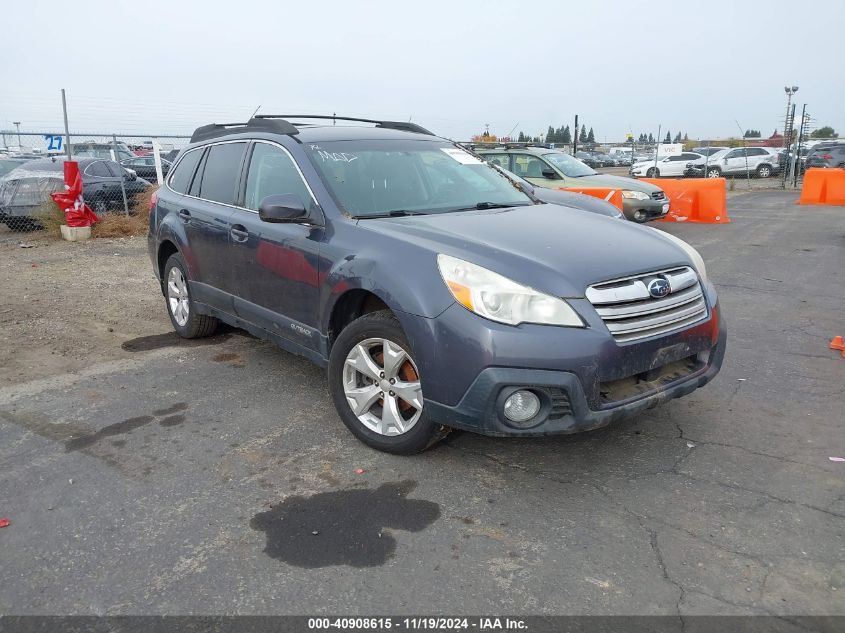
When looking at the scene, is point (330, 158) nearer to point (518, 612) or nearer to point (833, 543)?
point (518, 612)

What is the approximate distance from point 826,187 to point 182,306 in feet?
61.1

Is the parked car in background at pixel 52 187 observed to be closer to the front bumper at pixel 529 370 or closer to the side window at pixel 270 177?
the side window at pixel 270 177

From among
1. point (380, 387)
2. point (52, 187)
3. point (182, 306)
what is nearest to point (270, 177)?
point (380, 387)

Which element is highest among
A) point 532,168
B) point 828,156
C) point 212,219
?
point 828,156

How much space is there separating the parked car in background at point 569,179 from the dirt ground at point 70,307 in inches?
276

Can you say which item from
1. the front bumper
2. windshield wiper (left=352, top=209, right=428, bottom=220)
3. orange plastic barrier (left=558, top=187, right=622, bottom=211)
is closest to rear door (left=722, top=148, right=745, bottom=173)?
orange plastic barrier (left=558, top=187, right=622, bottom=211)

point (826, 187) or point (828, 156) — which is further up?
point (828, 156)

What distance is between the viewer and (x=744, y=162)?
103 ft

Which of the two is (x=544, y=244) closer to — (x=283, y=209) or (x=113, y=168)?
(x=283, y=209)

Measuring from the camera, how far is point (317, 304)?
3.97 metres

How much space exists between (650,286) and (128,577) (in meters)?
2.66

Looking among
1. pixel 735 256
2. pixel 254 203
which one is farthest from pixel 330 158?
pixel 735 256

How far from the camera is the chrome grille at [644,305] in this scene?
Result: 125 inches

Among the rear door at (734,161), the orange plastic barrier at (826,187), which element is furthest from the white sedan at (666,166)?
the orange plastic barrier at (826,187)
